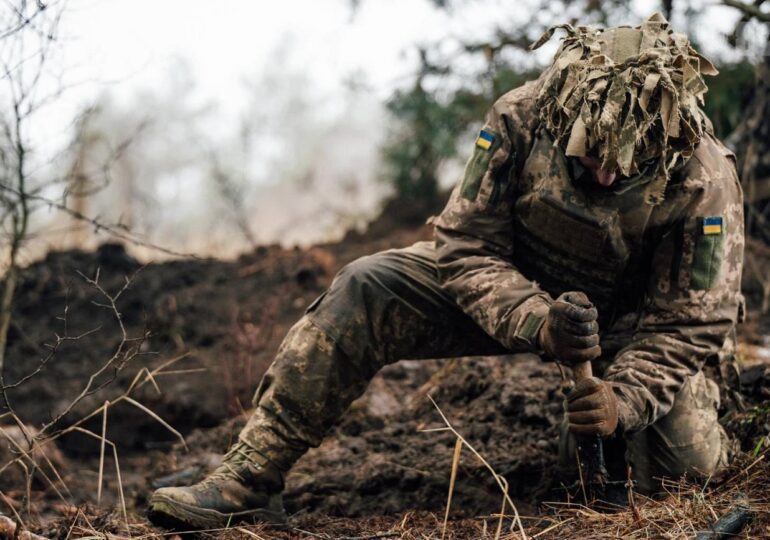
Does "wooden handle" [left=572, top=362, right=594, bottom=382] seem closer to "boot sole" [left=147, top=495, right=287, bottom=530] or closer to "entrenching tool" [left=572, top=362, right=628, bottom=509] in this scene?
"entrenching tool" [left=572, top=362, right=628, bottom=509]

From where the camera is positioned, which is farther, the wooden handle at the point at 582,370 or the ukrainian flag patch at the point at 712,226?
the ukrainian flag patch at the point at 712,226

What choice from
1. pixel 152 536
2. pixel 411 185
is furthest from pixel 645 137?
pixel 411 185

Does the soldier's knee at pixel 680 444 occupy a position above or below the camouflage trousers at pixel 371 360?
below

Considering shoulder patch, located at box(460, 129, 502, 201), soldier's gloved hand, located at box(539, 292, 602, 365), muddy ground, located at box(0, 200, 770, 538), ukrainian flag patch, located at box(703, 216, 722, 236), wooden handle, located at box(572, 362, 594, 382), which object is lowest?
muddy ground, located at box(0, 200, 770, 538)

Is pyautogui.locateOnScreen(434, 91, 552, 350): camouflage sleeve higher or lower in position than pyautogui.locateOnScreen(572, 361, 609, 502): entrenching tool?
higher

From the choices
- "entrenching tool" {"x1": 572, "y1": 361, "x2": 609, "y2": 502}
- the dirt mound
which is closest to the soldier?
"entrenching tool" {"x1": 572, "y1": 361, "x2": 609, "y2": 502}

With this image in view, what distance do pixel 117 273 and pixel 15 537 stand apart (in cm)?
562

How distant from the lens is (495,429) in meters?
4.05

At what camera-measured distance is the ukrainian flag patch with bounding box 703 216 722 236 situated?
3049 mm

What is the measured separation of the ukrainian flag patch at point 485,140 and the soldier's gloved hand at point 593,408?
91cm

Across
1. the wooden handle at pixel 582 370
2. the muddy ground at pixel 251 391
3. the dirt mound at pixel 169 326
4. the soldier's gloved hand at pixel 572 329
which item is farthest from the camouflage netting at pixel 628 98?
the dirt mound at pixel 169 326

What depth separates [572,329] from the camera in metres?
2.67

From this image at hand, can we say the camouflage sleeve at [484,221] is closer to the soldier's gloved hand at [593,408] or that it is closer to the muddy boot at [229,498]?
the soldier's gloved hand at [593,408]

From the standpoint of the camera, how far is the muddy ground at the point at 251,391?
3.60 m
